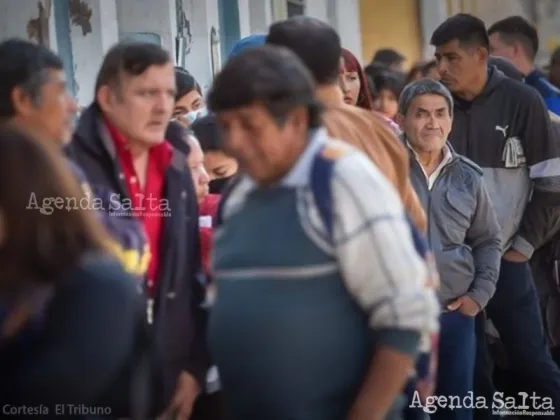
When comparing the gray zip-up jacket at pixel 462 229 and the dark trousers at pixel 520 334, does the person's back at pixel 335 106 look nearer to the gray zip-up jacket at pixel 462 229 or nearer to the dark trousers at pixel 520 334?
the gray zip-up jacket at pixel 462 229

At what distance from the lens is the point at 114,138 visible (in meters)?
3.36

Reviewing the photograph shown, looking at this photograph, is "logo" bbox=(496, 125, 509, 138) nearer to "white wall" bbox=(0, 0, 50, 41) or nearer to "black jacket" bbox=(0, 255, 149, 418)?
"white wall" bbox=(0, 0, 50, 41)

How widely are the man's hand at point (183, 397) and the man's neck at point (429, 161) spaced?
1.79 m

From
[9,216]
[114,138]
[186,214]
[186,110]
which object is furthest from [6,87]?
[186,110]

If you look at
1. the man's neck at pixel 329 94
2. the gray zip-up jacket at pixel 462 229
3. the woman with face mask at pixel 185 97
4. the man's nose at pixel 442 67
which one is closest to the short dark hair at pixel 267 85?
the man's neck at pixel 329 94

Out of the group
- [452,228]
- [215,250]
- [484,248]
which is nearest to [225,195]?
[215,250]

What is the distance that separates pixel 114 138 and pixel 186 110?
1947 millimetres

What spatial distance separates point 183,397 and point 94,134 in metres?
0.79

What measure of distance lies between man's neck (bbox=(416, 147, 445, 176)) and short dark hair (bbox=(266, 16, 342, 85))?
5.45 ft

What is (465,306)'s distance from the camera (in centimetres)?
491

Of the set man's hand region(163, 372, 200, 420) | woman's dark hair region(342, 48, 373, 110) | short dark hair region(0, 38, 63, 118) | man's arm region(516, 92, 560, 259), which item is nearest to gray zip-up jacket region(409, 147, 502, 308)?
woman's dark hair region(342, 48, 373, 110)

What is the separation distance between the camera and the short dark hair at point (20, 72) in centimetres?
314

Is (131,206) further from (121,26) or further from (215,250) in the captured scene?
(121,26)

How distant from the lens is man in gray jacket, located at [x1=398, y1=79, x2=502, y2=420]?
4836mm
